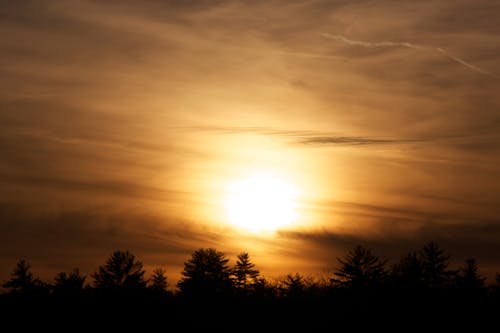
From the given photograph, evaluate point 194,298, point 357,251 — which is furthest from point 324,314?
point 357,251

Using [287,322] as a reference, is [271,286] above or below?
above

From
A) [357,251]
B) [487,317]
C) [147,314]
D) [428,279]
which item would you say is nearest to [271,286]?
[357,251]

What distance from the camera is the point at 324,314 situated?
11969cm

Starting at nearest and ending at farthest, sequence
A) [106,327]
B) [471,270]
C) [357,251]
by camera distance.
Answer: [106,327]
[471,270]
[357,251]

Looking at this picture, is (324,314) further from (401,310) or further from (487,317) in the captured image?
(487,317)

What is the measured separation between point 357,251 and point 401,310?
108 ft

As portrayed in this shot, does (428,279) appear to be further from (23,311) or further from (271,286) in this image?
(23,311)

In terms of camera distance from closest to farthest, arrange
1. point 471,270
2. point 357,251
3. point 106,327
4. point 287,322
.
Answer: point 106,327 → point 287,322 → point 471,270 → point 357,251

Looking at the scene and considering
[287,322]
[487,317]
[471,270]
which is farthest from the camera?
[471,270]

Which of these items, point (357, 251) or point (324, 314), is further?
point (357, 251)

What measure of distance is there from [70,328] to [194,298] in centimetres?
1750

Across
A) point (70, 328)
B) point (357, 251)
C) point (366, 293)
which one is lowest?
point (70, 328)

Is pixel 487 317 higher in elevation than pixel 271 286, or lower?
lower

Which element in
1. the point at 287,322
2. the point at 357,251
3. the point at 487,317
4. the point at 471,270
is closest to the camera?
the point at 487,317
